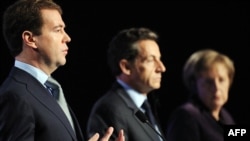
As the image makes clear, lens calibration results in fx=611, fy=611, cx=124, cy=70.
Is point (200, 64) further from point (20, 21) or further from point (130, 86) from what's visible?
point (20, 21)

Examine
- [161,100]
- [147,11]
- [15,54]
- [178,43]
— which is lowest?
[161,100]

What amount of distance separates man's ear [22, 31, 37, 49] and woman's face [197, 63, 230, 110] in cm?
192

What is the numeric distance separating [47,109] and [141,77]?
1362 millimetres

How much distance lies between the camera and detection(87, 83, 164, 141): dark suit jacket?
369 cm

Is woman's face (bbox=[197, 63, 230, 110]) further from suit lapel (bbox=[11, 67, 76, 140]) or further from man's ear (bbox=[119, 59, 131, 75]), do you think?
suit lapel (bbox=[11, 67, 76, 140])

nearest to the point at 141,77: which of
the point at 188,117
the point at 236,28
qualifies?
the point at 188,117

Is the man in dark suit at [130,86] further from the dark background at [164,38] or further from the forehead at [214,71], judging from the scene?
the dark background at [164,38]

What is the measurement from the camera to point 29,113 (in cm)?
273

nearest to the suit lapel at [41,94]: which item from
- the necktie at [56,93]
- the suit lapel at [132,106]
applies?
the necktie at [56,93]

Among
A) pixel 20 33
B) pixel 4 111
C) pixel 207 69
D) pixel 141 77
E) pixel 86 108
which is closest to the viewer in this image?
pixel 4 111

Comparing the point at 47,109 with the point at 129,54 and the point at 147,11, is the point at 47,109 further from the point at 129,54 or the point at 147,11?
the point at 147,11

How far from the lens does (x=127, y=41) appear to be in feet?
13.7

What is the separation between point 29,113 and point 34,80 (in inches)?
9.1

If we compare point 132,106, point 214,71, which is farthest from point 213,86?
point 132,106
